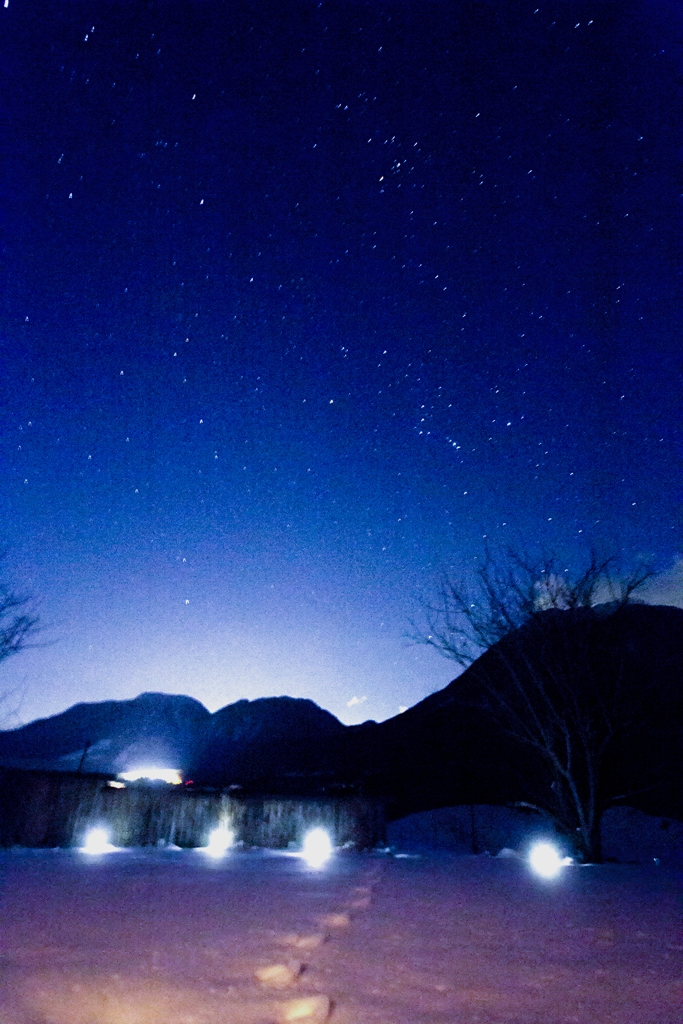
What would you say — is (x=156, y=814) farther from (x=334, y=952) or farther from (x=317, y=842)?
(x=334, y=952)

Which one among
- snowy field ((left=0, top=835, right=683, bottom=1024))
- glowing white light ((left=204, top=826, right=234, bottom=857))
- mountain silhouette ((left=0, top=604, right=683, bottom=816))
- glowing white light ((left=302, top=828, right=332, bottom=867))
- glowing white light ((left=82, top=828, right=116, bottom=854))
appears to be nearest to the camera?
snowy field ((left=0, top=835, right=683, bottom=1024))

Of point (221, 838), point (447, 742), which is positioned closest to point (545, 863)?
point (221, 838)

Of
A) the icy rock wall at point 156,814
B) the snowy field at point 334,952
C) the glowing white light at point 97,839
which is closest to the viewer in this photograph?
the snowy field at point 334,952

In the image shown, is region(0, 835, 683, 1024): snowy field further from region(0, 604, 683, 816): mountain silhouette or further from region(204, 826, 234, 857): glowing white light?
region(204, 826, 234, 857): glowing white light

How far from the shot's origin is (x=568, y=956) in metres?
4.23

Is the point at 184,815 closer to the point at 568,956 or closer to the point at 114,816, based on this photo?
the point at 114,816

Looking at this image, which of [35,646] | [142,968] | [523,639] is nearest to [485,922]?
[142,968]

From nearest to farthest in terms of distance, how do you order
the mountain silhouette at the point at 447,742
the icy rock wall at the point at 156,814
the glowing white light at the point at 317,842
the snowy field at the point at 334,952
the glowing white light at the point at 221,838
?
the snowy field at the point at 334,952, the icy rock wall at the point at 156,814, the glowing white light at the point at 317,842, the glowing white light at the point at 221,838, the mountain silhouette at the point at 447,742

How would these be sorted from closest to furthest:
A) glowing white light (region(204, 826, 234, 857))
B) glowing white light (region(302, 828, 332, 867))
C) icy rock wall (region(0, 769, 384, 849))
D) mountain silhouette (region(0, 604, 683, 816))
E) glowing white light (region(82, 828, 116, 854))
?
icy rock wall (region(0, 769, 384, 849))
glowing white light (region(82, 828, 116, 854))
glowing white light (region(302, 828, 332, 867))
glowing white light (region(204, 826, 234, 857))
mountain silhouette (region(0, 604, 683, 816))

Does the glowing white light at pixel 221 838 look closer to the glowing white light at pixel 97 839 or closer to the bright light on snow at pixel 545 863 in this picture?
the glowing white light at pixel 97 839

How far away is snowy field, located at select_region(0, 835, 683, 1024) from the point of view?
305 cm

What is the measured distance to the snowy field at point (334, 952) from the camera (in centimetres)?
305

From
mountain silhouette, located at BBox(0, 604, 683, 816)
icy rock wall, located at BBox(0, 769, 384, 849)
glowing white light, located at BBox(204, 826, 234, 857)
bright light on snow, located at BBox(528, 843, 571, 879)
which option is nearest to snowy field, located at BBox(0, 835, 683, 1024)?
bright light on snow, located at BBox(528, 843, 571, 879)

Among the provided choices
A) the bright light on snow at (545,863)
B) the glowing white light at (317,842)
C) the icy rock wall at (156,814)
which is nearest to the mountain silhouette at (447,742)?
the bright light on snow at (545,863)
